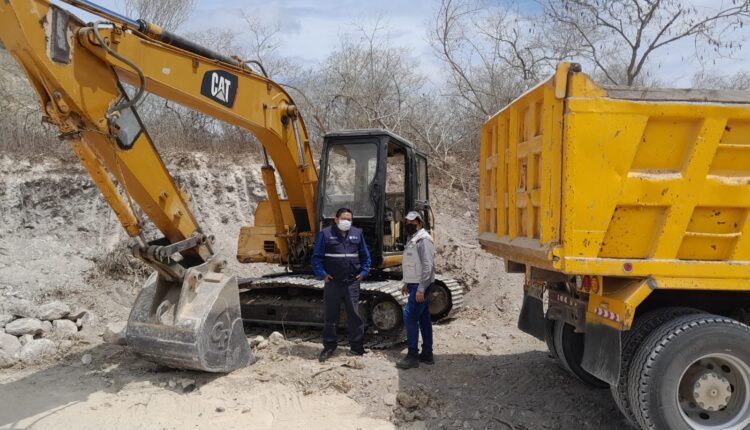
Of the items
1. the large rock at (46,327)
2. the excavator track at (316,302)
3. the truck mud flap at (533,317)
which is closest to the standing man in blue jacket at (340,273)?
the excavator track at (316,302)

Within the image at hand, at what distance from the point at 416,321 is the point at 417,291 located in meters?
0.36

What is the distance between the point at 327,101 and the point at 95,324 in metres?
11.3

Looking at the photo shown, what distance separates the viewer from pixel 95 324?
757 cm

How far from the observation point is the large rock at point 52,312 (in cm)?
718

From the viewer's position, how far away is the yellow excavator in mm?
4551

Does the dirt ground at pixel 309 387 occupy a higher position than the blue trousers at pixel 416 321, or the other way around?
the blue trousers at pixel 416 321

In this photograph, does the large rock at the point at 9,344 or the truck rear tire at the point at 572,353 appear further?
the large rock at the point at 9,344

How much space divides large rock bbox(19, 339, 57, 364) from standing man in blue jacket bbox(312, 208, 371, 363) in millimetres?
2976

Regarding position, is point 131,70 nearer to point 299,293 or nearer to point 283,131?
point 283,131

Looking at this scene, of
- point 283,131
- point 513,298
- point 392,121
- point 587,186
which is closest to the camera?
point 587,186

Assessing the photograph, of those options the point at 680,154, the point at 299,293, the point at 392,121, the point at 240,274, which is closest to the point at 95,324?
the point at 299,293

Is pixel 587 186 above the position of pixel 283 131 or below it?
below

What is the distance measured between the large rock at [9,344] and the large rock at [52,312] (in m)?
0.70

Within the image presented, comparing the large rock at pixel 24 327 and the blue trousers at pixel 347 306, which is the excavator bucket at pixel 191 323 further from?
the large rock at pixel 24 327
